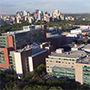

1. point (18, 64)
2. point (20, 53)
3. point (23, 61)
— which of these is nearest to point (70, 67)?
point (23, 61)

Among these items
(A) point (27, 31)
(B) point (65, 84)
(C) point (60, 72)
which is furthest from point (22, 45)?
(B) point (65, 84)

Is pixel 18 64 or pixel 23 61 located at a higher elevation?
pixel 23 61

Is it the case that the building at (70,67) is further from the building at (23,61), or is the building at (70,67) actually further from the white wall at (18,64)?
the white wall at (18,64)

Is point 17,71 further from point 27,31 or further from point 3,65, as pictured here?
point 27,31

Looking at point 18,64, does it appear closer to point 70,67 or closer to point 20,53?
point 20,53

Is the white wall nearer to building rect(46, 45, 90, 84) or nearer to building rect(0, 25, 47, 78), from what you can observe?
building rect(0, 25, 47, 78)

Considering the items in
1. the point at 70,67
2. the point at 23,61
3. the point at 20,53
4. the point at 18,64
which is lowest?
the point at 18,64

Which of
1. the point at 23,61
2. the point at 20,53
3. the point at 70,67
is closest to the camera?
the point at 70,67
